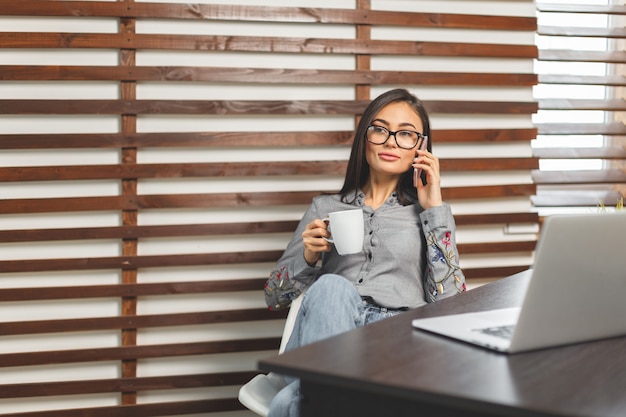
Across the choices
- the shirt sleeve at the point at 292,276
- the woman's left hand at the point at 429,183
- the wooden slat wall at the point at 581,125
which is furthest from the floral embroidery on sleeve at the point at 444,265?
the wooden slat wall at the point at 581,125

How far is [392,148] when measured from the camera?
2.58 m

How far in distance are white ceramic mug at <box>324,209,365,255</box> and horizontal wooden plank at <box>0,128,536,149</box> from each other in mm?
1008

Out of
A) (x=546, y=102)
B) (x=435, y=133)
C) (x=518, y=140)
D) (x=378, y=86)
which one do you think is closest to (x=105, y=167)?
(x=378, y=86)

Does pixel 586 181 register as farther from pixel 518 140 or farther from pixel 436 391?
pixel 436 391

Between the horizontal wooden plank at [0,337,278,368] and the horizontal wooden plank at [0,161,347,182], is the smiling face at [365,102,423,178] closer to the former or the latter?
the horizontal wooden plank at [0,161,347,182]

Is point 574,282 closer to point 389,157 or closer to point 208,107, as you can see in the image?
point 389,157

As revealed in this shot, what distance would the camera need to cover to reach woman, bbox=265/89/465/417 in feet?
7.89

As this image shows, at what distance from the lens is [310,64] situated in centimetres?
308

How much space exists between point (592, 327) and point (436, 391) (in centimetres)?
45

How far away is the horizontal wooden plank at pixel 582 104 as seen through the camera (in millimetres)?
3492

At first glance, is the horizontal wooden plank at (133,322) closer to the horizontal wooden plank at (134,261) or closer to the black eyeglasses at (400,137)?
the horizontal wooden plank at (134,261)

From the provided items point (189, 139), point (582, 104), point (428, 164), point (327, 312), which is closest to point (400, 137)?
point (428, 164)

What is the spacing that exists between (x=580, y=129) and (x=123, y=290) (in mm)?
2120

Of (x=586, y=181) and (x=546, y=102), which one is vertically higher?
(x=546, y=102)
